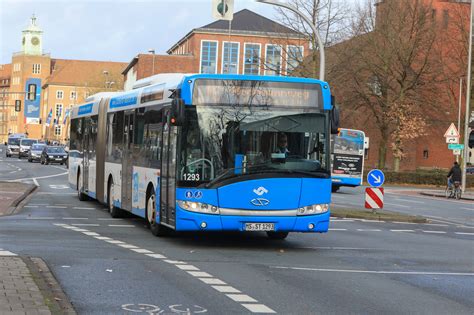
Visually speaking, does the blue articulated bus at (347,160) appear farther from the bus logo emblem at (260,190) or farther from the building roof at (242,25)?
the building roof at (242,25)

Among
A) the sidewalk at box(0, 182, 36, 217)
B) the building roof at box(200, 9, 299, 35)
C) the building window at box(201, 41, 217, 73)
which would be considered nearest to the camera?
the sidewalk at box(0, 182, 36, 217)

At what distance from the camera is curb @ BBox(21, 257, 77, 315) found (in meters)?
8.05

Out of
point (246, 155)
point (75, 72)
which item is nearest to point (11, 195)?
point (246, 155)

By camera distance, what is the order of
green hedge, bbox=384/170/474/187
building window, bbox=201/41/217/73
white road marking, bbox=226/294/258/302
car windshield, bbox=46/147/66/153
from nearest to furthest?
white road marking, bbox=226/294/258/302
green hedge, bbox=384/170/474/187
car windshield, bbox=46/147/66/153
building window, bbox=201/41/217/73

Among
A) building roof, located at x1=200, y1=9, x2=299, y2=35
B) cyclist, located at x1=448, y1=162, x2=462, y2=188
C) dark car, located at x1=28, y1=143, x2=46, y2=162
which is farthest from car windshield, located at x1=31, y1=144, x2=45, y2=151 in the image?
cyclist, located at x1=448, y1=162, x2=462, y2=188

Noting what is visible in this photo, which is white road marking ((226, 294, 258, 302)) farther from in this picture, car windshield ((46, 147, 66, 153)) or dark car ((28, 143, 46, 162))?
dark car ((28, 143, 46, 162))

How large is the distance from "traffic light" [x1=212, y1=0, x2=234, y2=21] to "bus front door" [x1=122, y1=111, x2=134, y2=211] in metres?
3.78

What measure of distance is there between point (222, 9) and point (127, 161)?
486cm

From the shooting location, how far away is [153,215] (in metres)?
16.5

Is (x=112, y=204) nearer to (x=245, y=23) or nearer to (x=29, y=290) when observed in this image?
(x=29, y=290)

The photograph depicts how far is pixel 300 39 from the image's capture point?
57.7 m

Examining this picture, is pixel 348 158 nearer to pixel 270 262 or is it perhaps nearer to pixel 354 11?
pixel 354 11

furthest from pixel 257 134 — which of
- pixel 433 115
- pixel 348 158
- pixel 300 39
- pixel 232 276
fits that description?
pixel 433 115

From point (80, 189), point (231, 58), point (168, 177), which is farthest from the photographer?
point (231, 58)
